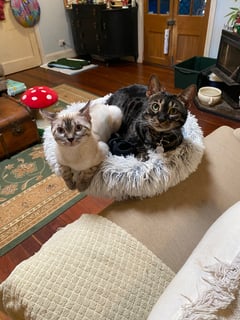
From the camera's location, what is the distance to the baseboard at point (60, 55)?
3988mm

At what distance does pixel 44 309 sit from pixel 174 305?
26cm

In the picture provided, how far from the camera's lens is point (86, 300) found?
51cm

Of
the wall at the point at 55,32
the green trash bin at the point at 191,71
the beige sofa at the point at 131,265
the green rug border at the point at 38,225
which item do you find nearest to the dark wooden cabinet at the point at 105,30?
the wall at the point at 55,32

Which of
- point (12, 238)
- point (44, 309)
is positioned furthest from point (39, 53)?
point (44, 309)

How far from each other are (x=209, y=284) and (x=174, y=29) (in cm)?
347

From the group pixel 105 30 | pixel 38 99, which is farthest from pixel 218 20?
pixel 38 99

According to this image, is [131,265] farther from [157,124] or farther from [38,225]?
[38,225]

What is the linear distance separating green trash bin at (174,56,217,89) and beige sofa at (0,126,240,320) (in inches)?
88.1

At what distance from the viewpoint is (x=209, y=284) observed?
1.48ft

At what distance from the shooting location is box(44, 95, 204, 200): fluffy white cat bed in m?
0.78

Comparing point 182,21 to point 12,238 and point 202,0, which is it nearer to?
point 202,0

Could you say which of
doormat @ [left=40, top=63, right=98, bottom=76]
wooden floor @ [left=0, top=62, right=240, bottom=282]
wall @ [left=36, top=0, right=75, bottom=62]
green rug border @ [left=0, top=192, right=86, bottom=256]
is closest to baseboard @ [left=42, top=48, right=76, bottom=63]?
wall @ [left=36, top=0, right=75, bottom=62]

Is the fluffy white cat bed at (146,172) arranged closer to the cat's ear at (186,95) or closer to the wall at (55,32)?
the cat's ear at (186,95)

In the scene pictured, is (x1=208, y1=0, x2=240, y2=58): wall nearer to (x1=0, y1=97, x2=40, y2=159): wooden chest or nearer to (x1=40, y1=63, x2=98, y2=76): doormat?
(x1=40, y1=63, x2=98, y2=76): doormat
